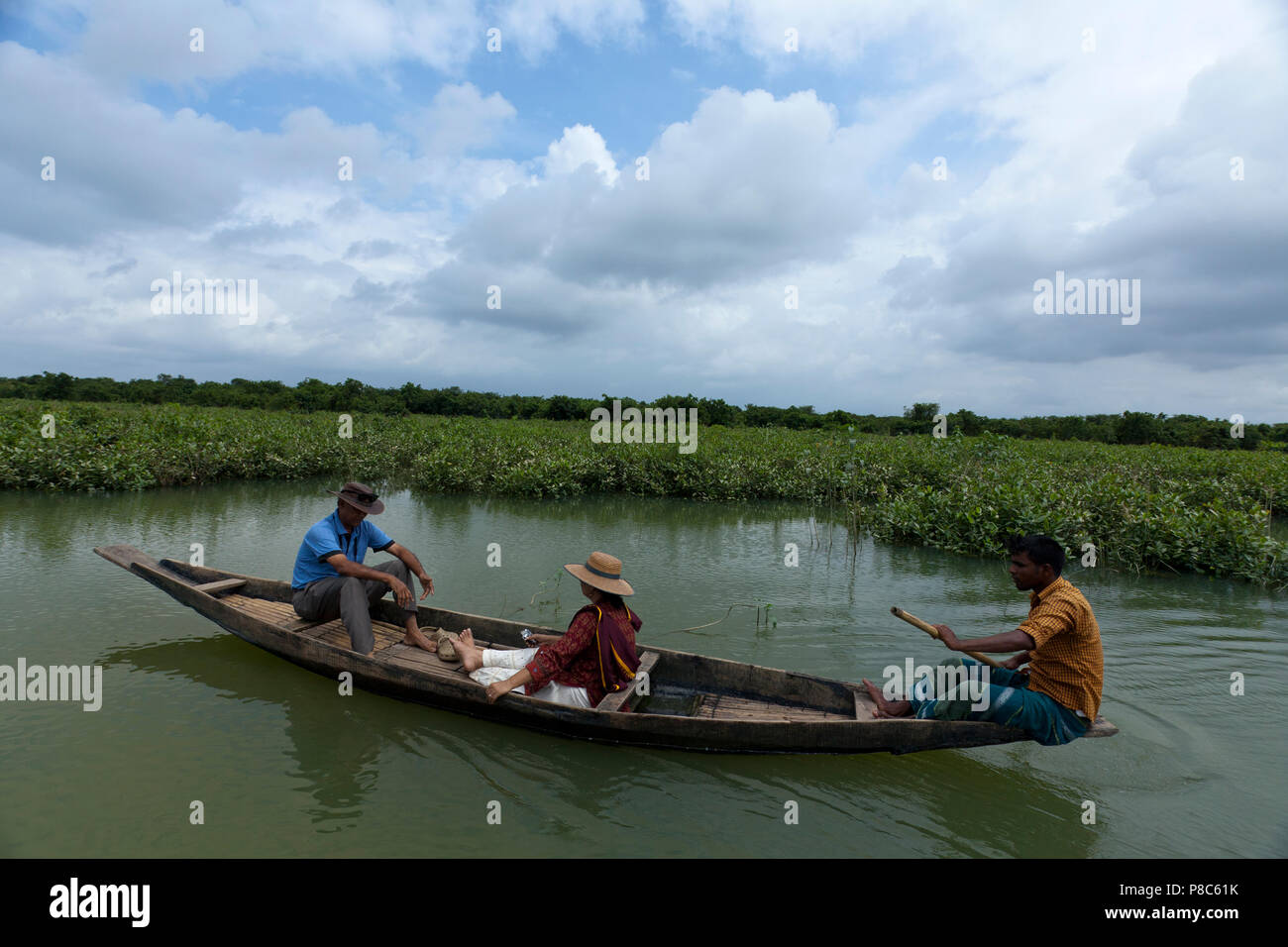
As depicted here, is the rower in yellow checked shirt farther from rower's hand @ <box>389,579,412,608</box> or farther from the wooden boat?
rower's hand @ <box>389,579,412,608</box>

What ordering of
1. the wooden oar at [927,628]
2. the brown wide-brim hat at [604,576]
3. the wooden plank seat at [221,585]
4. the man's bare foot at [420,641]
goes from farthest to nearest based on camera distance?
the wooden plank seat at [221,585] → the man's bare foot at [420,641] → the brown wide-brim hat at [604,576] → the wooden oar at [927,628]

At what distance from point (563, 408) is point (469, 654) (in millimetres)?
29559

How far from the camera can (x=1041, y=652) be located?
3562 mm

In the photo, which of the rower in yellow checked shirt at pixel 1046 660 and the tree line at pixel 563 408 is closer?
the rower in yellow checked shirt at pixel 1046 660

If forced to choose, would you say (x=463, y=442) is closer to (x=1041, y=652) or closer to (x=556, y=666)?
(x=556, y=666)

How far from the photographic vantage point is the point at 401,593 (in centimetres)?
469

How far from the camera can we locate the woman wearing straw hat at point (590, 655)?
3816mm

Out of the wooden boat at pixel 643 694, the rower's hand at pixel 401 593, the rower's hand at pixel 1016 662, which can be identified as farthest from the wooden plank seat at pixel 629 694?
the rower's hand at pixel 1016 662

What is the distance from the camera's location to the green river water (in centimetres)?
323

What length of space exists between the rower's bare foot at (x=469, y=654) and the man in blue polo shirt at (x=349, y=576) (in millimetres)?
382

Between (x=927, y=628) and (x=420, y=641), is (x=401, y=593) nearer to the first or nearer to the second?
(x=420, y=641)

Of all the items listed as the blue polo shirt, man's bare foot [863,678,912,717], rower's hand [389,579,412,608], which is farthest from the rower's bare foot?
man's bare foot [863,678,912,717]

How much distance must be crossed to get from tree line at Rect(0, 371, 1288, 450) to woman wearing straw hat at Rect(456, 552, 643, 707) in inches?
1031

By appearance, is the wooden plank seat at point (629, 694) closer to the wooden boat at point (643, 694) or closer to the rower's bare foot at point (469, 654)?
the wooden boat at point (643, 694)
